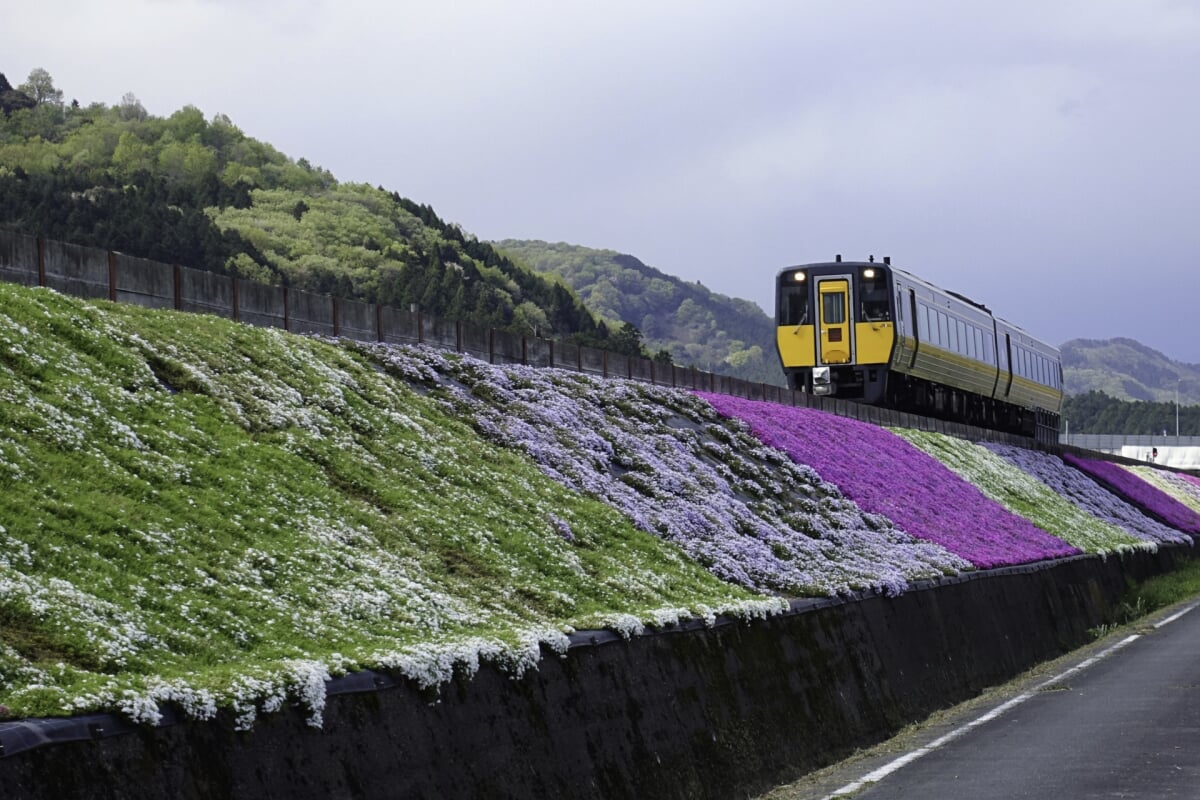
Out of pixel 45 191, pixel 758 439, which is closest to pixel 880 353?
pixel 758 439

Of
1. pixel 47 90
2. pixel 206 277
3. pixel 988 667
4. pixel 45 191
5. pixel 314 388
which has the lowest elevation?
pixel 988 667

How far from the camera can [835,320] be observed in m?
42.8

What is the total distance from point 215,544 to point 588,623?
282cm

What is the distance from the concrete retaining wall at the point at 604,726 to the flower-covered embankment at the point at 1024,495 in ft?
56.2

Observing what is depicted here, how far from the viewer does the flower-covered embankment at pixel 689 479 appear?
18844mm

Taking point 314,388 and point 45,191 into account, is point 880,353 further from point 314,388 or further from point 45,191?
point 45,191

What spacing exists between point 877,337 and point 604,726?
32.3 meters

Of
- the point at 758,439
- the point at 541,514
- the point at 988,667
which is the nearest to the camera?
the point at 541,514

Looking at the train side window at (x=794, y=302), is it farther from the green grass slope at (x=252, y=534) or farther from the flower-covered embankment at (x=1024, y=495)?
the green grass slope at (x=252, y=534)

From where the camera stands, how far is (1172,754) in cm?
1220

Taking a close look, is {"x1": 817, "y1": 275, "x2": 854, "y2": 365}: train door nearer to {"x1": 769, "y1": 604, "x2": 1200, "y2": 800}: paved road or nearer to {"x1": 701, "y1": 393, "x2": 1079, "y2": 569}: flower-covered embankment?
{"x1": 701, "y1": 393, "x2": 1079, "y2": 569}: flower-covered embankment

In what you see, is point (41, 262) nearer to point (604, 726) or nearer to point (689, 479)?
point (604, 726)

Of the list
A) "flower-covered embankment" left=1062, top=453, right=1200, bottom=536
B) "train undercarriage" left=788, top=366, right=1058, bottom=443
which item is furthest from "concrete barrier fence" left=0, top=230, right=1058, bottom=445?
"flower-covered embankment" left=1062, top=453, right=1200, bottom=536

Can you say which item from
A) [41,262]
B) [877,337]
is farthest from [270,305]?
[877,337]
